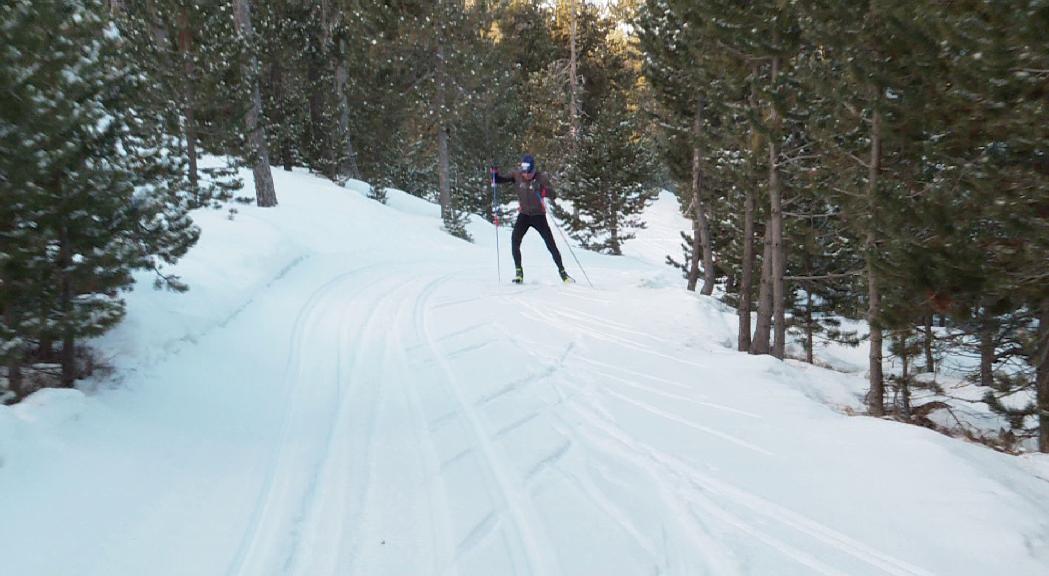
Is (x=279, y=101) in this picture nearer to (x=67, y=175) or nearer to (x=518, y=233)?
(x=518, y=233)

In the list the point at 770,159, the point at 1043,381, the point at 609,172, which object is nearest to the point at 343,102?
the point at 609,172

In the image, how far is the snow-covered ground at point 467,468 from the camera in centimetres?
296

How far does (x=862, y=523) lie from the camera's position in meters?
3.22

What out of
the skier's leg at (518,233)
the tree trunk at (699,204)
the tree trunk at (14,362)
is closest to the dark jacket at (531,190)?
the skier's leg at (518,233)

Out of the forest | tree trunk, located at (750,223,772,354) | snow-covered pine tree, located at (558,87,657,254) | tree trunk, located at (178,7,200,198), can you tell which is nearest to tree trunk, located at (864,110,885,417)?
the forest

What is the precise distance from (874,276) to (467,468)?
601 centimetres

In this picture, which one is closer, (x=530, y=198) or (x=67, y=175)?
(x=67, y=175)

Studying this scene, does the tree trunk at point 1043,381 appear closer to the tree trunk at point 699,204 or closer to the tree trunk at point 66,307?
the tree trunk at point 699,204

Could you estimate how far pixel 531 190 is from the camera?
11094 mm

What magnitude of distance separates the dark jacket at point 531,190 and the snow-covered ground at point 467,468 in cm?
445

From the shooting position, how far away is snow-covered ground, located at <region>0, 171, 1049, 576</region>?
2.96 m

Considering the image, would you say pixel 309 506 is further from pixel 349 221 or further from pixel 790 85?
pixel 349 221

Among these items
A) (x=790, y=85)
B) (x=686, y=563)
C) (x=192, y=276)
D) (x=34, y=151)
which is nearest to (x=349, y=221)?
(x=192, y=276)

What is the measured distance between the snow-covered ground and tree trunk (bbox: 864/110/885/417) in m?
1.23
